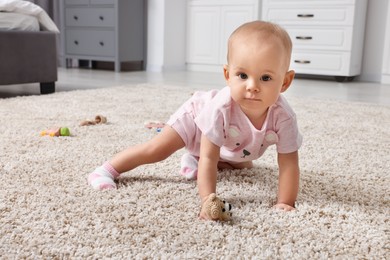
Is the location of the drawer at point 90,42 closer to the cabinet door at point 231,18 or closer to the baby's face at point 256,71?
the cabinet door at point 231,18

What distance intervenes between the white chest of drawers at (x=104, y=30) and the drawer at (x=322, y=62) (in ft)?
5.35

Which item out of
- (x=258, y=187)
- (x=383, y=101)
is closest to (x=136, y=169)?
(x=258, y=187)

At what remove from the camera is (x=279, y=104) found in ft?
3.00

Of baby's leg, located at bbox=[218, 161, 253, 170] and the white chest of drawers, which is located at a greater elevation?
the white chest of drawers

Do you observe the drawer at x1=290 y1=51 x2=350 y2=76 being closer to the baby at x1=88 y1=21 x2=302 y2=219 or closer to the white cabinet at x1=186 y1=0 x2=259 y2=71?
the white cabinet at x1=186 y1=0 x2=259 y2=71

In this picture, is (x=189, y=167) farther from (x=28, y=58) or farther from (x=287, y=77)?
(x=28, y=58)

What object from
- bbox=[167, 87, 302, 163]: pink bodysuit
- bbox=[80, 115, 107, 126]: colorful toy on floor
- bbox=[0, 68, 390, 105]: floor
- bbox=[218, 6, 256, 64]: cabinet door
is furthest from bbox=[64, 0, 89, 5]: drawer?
bbox=[167, 87, 302, 163]: pink bodysuit

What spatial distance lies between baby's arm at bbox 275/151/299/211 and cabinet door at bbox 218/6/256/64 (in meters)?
3.55

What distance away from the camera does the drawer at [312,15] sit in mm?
3740

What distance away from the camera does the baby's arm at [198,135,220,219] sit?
35.5 inches

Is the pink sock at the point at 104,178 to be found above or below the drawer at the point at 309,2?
below

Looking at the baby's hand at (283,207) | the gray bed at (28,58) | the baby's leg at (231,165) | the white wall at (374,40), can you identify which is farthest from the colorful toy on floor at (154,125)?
the white wall at (374,40)

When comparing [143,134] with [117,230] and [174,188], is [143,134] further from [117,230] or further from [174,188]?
[117,230]

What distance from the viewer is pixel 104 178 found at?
1.00m
